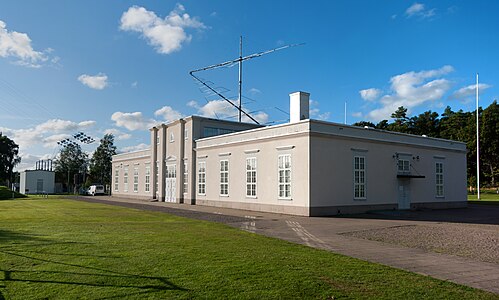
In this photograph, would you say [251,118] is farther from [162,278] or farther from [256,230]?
[162,278]

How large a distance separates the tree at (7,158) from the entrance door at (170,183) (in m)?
73.6

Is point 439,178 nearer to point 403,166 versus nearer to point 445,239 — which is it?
point 403,166

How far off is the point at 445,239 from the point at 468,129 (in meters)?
57.2

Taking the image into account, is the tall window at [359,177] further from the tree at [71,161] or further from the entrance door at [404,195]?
the tree at [71,161]

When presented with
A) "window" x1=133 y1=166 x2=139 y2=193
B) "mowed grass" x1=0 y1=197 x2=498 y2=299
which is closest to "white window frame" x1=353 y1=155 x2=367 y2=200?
"mowed grass" x1=0 y1=197 x2=498 y2=299

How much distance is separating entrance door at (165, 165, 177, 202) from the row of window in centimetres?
453

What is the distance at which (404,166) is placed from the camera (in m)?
27.0

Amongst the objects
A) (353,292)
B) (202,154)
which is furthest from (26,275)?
(202,154)

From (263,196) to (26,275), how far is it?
18668mm

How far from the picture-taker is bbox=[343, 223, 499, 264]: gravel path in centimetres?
1072

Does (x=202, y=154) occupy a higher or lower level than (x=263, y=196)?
higher

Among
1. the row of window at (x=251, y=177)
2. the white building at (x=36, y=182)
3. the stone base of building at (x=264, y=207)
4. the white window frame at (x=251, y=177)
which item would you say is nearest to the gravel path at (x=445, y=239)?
the stone base of building at (x=264, y=207)

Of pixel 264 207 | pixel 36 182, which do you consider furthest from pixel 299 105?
pixel 36 182

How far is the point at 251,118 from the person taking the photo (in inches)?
1489
